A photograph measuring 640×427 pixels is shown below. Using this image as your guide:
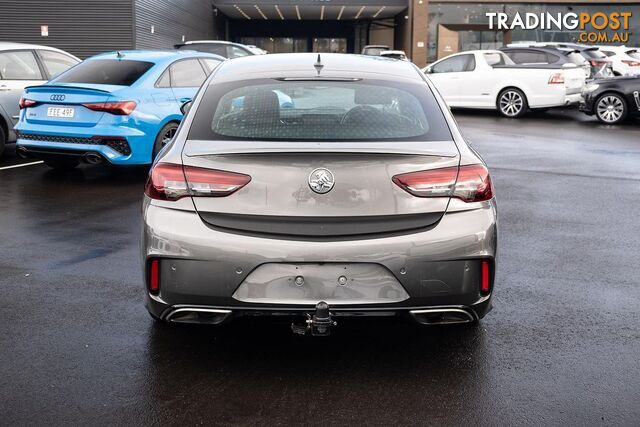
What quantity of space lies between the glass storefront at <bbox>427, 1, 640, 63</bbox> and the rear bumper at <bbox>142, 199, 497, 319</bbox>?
35742 millimetres

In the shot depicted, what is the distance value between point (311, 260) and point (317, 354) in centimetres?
79

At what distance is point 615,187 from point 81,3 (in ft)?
71.3

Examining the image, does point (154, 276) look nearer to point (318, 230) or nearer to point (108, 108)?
point (318, 230)

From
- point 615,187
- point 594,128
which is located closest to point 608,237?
point 615,187

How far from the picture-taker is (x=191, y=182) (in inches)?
138

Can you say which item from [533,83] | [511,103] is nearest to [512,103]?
[511,103]

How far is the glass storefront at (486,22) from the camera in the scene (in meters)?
37.4

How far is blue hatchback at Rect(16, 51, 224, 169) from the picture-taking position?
8.48m

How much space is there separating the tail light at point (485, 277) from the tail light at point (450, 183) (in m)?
0.31

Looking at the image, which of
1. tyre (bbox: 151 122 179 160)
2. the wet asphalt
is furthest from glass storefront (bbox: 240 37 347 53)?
the wet asphalt

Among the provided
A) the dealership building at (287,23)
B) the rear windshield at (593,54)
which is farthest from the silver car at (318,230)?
the dealership building at (287,23)

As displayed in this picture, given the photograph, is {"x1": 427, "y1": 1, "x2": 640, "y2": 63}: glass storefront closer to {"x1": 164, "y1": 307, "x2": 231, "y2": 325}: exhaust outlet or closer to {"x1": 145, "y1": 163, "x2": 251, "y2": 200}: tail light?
{"x1": 145, "y1": 163, "x2": 251, "y2": 200}: tail light

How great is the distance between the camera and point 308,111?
4102 millimetres

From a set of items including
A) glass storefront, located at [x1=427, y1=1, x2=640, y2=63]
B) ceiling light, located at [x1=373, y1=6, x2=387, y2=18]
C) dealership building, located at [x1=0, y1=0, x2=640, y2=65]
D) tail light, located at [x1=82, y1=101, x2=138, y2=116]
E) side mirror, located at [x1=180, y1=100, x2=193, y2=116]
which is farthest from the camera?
ceiling light, located at [x1=373, y1=6, x2=387, y2=18]
